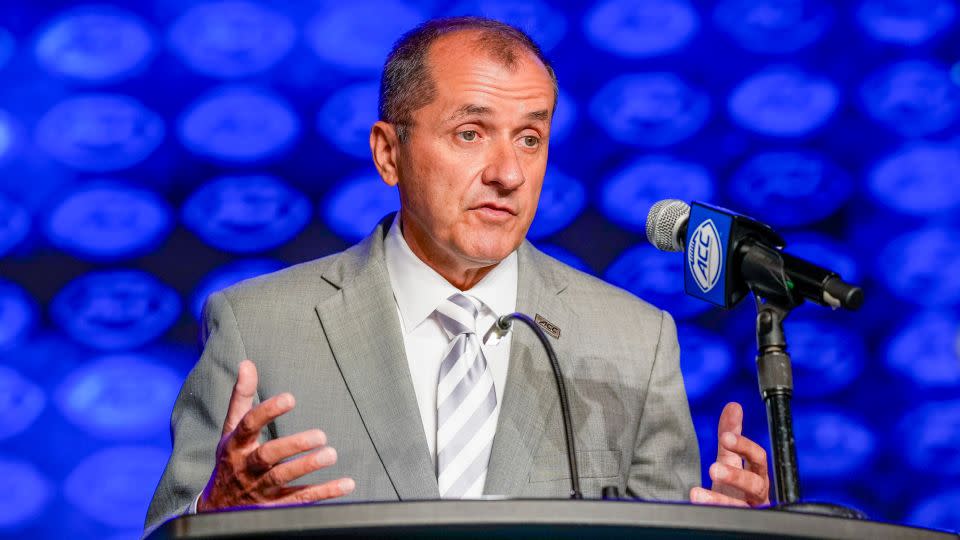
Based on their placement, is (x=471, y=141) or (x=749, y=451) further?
(x=471, y=141)

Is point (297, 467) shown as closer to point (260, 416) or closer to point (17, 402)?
point (260, 416)

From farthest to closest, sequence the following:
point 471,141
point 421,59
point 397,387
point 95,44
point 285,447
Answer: point 95,44 < point 421,59 < point 471,141 < point 397,387 < point 285,447

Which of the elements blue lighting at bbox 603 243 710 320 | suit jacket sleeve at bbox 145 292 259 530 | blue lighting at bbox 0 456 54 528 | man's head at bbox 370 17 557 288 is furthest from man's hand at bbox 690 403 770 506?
blue lighting at bbox 0 456 54 528

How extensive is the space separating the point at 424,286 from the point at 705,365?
3.10 ft

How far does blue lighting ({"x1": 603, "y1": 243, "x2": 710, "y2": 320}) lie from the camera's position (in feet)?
8.91

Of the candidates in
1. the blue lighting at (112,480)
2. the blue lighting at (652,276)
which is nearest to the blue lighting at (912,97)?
the blue lighting at (652,276)

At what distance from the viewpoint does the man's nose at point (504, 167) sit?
6.46 feet

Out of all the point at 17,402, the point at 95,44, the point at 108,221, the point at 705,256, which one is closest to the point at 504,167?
the point at 705,256

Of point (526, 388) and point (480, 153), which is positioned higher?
point (480, 153)

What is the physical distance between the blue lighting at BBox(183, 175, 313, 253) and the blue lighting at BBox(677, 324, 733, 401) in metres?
0.98

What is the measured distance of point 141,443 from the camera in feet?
8.45

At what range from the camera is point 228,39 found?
2.68 metres

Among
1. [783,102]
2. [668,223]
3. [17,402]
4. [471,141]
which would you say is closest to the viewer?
[668,223]

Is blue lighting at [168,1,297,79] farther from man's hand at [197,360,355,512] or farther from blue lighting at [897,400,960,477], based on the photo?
blue lighting at [897,400,960,477]
